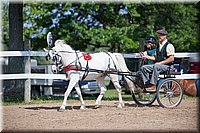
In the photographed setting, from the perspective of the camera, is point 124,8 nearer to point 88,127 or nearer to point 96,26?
point 96,26

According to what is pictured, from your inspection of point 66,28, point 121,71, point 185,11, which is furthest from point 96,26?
point 121,71

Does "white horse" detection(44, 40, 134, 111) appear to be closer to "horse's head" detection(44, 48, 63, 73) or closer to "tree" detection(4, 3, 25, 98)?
"horse's head" detection(44, 48, 63, 73)

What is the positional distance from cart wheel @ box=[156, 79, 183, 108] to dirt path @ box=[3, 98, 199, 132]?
19 centimetres

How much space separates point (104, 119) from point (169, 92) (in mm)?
2162

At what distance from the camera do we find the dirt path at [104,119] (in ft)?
21.5

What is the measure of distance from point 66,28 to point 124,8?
13.3 ft

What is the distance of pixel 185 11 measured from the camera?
2658 centimetres

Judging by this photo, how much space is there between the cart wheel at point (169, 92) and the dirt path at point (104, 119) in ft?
0.62

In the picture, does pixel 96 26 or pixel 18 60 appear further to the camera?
pixel 96 26

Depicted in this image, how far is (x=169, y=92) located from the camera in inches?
346

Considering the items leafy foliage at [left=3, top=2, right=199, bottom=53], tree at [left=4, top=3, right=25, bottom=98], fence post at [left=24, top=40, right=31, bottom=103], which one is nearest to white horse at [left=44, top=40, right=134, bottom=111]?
fence post at [left=24, top=40, right=31, bottom=103]

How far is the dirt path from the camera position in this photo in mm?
6547

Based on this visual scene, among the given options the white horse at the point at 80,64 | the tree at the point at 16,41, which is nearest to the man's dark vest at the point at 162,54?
the white horse at the point at 80,64

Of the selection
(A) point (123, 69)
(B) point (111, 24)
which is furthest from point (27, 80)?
(B) point (111, 24)
